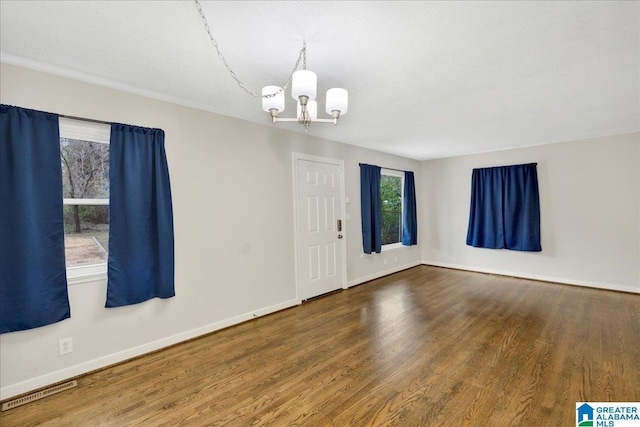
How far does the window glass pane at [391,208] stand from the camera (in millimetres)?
5871

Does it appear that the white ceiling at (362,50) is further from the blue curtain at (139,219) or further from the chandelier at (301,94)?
the blue curtain at (139,219)

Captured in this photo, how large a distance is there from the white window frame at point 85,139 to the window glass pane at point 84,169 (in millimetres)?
50

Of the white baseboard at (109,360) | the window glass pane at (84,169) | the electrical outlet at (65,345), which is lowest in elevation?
the white baseboard at (109,360)

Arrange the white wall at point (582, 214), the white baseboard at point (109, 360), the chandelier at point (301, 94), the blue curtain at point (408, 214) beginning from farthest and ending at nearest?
the blue curtain at point (408, 214) → the white wall at point (582, 214) → the white baseboard at point (109, 360) → the chandelier at point (301, 94)

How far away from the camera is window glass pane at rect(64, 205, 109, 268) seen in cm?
239

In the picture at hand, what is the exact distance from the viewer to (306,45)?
1938mm

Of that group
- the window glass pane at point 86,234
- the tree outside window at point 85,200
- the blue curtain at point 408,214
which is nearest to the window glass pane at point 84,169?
the tree outside window at point 85,200

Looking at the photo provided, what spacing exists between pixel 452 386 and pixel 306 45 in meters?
2.71

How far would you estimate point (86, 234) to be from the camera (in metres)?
2.47

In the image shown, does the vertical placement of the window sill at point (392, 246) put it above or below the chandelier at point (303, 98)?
below

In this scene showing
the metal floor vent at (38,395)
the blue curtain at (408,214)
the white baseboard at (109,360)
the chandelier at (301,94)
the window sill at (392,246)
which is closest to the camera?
the chandelier at (301,94)

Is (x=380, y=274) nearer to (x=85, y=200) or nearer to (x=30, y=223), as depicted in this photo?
(x=85, y=200)

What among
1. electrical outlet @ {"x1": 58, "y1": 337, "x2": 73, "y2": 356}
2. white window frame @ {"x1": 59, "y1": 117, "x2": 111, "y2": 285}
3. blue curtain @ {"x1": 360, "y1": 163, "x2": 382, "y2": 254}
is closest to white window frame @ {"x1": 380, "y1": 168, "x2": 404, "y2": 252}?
blue curtain @ {"x1": 360, "y1": 163, "x2": 382, "y2": 254}

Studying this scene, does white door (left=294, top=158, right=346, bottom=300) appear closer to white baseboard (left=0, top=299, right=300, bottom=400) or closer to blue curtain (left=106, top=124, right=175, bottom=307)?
white baseboard (left=0, top=299, right=300, bottom=400)
